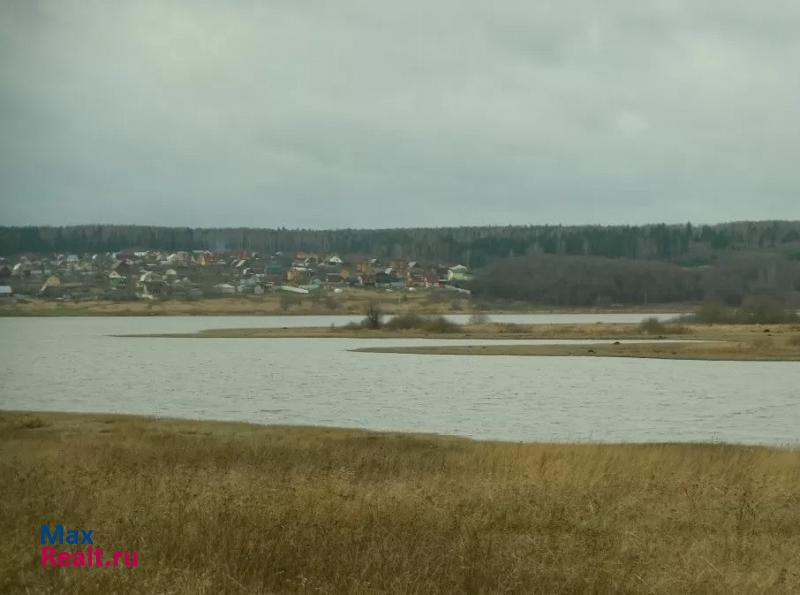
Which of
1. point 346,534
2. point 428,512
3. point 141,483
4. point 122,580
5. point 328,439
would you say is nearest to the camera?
point 122,580

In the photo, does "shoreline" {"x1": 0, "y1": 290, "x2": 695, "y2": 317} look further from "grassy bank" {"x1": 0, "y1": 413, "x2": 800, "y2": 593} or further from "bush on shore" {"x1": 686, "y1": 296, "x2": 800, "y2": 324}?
"grassy bank" {"x1": 0, "y1": 413, "x2": 800, "y2": 593}

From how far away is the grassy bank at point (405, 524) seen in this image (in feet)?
29.0

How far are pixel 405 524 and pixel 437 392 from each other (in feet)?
123

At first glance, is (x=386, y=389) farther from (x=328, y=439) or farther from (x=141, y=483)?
(x=141, y=483)

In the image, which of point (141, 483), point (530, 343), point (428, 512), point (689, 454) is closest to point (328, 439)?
point (689, 454)

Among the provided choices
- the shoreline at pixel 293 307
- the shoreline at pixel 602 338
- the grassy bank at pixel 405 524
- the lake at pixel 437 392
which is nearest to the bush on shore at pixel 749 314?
the shoreline at pixel 602 338

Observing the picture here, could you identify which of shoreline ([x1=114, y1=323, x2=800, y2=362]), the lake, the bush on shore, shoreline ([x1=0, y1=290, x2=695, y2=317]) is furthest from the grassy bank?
shoreline ([x1=0, y1=290, x2=695, y2=317])

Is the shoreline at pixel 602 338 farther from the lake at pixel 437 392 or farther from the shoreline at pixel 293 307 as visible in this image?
the shoreline at pixel 293 307

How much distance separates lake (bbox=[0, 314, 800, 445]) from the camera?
35000mm

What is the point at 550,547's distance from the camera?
34.3ft

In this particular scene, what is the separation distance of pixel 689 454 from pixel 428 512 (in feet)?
44.6

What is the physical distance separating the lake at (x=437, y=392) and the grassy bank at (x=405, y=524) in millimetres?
14738

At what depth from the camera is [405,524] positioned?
A: 1111 centimetres

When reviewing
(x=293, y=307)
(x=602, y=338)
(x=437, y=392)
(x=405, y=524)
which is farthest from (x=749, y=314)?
(x=405, y=524)
